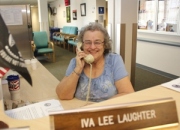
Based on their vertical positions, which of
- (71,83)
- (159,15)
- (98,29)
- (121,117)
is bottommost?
(71,83)

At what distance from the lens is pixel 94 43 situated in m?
1.61

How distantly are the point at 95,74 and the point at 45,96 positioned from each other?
497 mm

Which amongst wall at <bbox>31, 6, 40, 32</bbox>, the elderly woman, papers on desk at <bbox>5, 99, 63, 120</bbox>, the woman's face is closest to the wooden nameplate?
papers on desk at <bbox>5, 99, 63, 120</bbox>

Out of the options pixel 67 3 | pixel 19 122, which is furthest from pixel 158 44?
pixel 67 3

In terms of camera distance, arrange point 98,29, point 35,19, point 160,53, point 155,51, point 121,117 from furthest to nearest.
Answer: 1. point 35,19
2. point 155,51
3. point 160,53
4. point 98,29
5. point 121,117

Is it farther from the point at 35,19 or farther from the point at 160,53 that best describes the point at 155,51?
the point at 35,19

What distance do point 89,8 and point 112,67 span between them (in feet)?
22.2

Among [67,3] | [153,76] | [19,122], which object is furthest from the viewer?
[67,3]

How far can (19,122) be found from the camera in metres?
0.89

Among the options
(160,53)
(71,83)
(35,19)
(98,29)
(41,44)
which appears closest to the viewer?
(71,83)

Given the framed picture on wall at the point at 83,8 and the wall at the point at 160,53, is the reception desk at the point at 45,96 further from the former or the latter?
the framed picture on wall at the point at 83,8

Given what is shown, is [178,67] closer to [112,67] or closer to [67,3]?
[112,67]

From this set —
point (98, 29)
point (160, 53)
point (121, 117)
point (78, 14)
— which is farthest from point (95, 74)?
point (78, 14)

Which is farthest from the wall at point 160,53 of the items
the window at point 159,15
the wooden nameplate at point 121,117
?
the wooden nameplate at point 121,117
